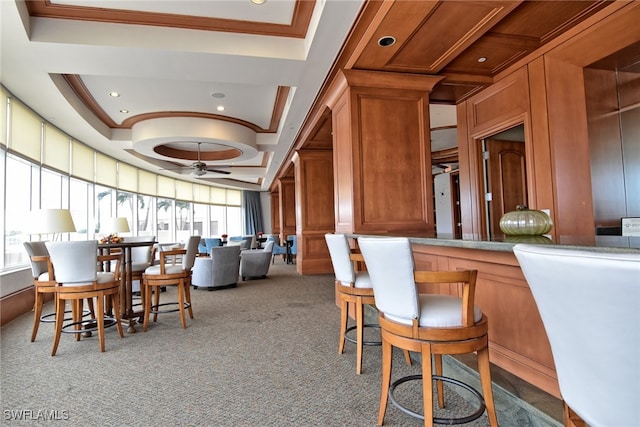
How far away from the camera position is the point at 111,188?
324 inches

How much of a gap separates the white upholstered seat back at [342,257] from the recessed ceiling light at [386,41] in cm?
195

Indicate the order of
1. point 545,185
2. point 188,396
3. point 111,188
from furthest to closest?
point 111,188 < point 545,185 < point 188,396

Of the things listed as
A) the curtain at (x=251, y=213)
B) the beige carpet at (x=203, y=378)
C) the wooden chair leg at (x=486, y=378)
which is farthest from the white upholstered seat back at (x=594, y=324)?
the curtain at (x=251, y=213)

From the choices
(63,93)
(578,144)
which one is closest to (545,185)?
(578,144)

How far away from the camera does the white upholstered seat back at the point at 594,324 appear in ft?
2.21

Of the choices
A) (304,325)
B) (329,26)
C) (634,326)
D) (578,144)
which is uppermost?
(329,26)

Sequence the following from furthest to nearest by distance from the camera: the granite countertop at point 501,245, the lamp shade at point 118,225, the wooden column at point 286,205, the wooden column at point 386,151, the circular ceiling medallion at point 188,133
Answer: the wooden column at point 286,205 < the circular ceiling medallion at point 188,133 < the lamp shade at point 118,225 < the wooden column at point 386,151 < the granite countertop at point 501,245

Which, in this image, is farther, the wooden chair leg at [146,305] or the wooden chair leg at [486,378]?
the wooden chair leg at [146,305]

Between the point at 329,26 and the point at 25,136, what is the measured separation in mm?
4810

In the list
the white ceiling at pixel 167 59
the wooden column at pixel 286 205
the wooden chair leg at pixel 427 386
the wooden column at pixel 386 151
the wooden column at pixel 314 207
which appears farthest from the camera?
the wooden column at pixel 286 205

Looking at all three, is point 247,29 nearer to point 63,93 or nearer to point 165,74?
point 165,74

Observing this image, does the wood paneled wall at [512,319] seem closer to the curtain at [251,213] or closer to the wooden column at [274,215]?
the wooden column at [274,215]

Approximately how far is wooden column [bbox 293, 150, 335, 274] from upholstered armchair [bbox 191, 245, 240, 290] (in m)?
1.96

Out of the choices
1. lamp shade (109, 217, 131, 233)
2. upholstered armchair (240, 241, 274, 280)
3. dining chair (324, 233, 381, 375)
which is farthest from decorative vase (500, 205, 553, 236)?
upholstered armchair (240, 241, 274, 280)
